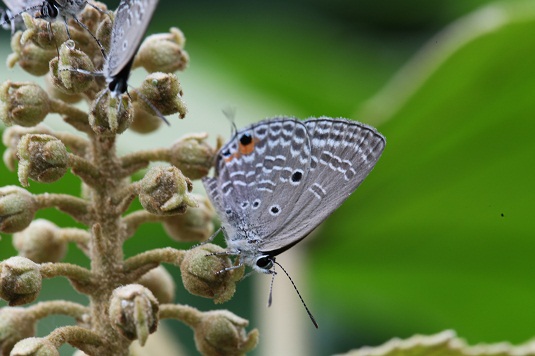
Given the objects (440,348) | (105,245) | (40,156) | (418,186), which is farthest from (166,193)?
(418,186)

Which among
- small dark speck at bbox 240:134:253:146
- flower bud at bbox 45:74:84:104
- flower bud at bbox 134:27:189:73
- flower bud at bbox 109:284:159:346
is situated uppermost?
flower bud at bbox 134:27:189:73

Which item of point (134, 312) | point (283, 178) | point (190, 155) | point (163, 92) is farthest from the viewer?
point (283, 178)

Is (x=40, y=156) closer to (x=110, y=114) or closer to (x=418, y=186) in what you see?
(x=110, y=114)

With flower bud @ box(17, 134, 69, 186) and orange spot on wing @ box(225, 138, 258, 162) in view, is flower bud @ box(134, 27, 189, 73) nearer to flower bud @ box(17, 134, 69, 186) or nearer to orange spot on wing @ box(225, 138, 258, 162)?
orange spot on wing @ box(225, 138, 258, 162)

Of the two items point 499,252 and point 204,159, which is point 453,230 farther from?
point 204,159

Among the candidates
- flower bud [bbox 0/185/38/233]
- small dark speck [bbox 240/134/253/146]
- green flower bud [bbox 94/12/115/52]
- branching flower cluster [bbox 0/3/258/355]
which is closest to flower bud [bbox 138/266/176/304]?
branching flower cluster [bbox 0/3/258/355]

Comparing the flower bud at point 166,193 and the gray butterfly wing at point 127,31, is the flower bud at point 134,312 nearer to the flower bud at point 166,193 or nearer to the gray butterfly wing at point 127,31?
the flower bud at point 166,193
